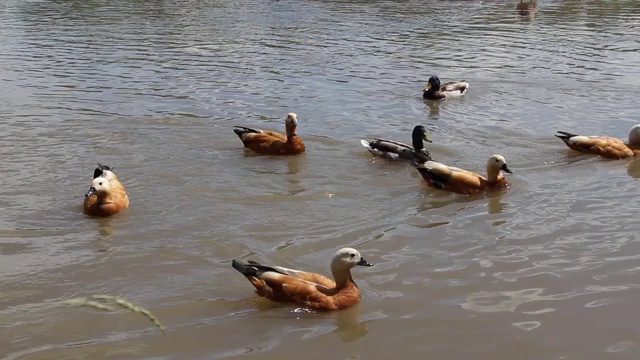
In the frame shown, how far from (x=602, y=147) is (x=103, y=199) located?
770 cm

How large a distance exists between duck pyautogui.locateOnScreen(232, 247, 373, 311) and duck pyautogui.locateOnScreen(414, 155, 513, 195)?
3944mm

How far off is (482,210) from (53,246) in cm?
520

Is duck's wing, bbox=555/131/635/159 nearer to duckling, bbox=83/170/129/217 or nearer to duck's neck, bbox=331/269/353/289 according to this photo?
duck's neck, bbox=331/269/353/289

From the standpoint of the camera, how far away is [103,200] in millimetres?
10031

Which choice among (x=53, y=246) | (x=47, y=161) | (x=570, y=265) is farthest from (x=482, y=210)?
(x=47, y=161)

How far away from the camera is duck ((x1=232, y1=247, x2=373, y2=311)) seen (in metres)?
7.37

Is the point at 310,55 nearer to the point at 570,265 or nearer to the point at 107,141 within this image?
the point at 107,141

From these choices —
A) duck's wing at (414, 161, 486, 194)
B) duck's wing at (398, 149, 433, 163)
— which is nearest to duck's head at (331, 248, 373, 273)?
duck's wing at (414, 161, 486, 194)

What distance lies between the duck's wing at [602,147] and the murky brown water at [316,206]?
27 centimetres

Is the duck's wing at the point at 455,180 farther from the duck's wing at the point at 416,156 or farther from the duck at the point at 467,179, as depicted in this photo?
the duck's wing at the point at 416,156

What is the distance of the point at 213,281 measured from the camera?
809 cm

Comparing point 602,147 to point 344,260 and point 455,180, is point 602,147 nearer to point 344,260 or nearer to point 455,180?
point 455,180

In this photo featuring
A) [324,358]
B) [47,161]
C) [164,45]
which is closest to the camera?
[324,358]

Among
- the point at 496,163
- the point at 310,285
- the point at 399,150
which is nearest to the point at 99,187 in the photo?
the point at 310,285
